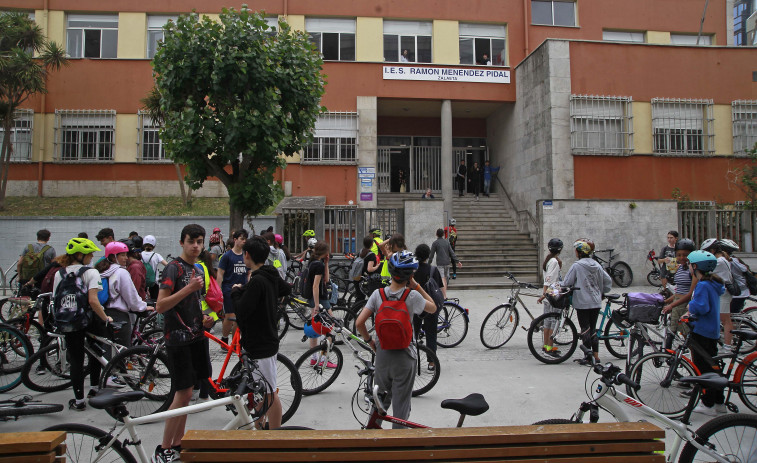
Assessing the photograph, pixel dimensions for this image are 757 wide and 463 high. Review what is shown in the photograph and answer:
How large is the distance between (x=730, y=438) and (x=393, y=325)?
7.59ft

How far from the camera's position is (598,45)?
1825 centimetres

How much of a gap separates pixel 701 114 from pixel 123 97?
22529 mm

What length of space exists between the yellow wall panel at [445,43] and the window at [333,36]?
11.2ft

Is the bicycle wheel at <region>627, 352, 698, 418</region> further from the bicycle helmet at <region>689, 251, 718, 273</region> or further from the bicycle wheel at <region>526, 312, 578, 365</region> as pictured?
the bicycle wheel at <region>526, 312, 578, 365</region>

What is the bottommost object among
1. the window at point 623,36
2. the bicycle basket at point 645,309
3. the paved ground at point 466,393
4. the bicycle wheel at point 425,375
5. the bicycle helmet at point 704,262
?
the paved ground at point 466,393

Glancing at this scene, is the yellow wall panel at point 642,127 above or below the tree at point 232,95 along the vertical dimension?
above

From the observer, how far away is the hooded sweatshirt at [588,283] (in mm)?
6805

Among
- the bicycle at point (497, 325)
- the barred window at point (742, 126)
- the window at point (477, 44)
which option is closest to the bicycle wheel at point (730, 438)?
the bicycle at point (497, 325)

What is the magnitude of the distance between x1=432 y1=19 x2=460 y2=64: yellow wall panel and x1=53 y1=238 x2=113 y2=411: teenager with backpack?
17.6 m

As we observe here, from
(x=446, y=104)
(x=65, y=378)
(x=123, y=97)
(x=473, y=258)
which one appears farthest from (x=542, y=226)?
(x=123, y=97)

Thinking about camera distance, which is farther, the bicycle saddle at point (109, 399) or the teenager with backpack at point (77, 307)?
the teenager with backpack at point (77, 307)

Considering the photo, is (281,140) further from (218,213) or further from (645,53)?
(645,53)

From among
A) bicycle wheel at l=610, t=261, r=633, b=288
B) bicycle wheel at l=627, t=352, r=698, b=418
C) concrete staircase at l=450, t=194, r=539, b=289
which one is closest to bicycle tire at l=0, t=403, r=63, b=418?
bicycle wheel at l=627, t=352, r=698, b=418

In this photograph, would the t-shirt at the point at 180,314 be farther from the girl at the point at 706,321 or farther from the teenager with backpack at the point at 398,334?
the girl at the point at 706,321
